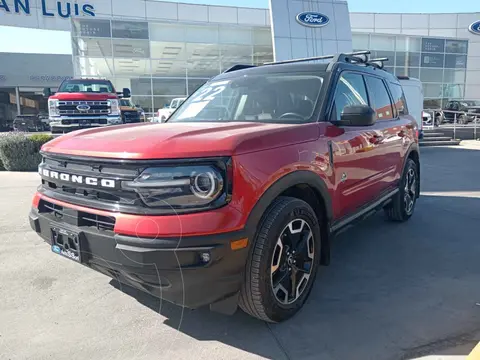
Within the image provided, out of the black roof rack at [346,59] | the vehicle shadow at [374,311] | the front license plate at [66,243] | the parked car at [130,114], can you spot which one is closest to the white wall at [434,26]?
the parked car at [130,114]

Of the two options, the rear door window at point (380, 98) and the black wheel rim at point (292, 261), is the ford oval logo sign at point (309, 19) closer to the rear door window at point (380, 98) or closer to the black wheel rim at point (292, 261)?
the rear door window at point (380, 98)

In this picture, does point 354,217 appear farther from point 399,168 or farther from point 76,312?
point 76,312

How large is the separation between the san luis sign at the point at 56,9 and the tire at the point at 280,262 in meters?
30.3

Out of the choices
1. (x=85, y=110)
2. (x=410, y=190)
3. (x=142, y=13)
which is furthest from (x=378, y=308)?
(x=142, y=13)

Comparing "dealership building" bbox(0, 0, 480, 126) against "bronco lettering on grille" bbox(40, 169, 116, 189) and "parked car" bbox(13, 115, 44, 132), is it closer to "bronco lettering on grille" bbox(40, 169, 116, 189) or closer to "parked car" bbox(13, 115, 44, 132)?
"parked car" bbox(13, 115, 44, 132)

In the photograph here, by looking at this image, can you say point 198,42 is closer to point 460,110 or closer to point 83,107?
point 83,107

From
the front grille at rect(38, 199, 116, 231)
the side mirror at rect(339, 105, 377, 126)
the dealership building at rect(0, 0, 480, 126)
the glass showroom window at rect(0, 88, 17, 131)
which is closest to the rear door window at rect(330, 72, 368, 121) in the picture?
the side mirror at rect(339, 105, 377, 126)

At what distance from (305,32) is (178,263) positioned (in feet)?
76.1

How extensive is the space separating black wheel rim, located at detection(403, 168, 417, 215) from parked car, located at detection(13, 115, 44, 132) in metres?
28.2

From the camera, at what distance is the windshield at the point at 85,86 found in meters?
Answer: 12.8

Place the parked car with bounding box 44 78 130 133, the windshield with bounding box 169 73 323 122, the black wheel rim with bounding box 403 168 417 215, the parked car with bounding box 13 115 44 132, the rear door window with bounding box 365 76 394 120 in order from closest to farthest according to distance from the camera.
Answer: the windshield with bounding box 169 73 323 122, the rear door window with bounding box 365 76 394 120, the black wheel rim with bounding box 403 168 417 215, the parked car with bounding box 44 78 130 133, the parked car with bounding box 13 115 44 132

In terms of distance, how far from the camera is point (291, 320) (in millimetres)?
2973

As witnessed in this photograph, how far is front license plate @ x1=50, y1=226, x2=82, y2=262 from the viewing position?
8.59ft

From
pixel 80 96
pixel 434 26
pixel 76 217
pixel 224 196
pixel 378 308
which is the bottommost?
pixel 378 308
